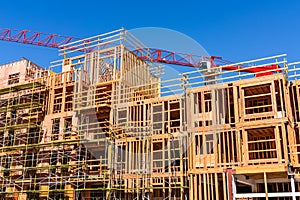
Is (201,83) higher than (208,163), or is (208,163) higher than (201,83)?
(201,83)

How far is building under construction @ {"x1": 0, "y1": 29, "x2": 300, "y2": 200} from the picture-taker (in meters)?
22.4

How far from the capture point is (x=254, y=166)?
69.1 feet

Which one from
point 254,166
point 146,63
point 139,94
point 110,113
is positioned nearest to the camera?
point 254,166

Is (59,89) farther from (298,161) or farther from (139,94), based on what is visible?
(298,161)

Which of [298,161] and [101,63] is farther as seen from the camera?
[101,63]

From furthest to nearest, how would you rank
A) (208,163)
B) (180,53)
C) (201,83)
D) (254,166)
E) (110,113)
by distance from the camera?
(180,53)
(110,113)
(201,83)
(208,163)
(254,166)

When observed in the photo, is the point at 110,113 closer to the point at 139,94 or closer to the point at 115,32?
the point at 139,94

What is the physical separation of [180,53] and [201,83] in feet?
131

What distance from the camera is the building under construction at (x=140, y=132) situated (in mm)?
22438

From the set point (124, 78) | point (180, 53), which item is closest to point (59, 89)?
point (124, 78)

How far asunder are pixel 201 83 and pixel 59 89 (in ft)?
47.2

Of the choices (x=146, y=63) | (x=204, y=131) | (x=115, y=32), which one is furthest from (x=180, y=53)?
(x=204, y=131)

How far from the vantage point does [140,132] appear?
27062 millimetres

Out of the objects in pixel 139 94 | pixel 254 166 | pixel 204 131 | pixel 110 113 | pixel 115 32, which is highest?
pixel 115 32
